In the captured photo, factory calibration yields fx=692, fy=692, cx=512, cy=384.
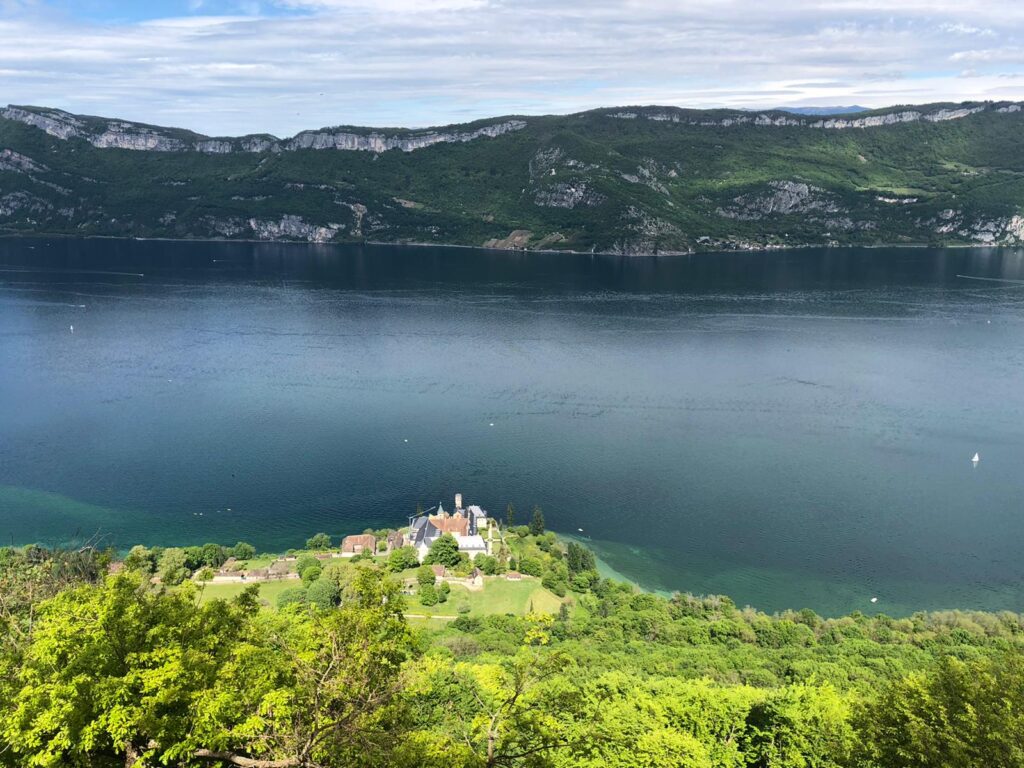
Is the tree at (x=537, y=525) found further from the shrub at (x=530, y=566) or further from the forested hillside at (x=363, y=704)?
the forested hillside at (x=363, y=704)

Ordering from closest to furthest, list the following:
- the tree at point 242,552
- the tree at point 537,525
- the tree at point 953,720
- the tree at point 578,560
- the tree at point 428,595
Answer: the tree at point 953,720 < the tree at point 428,595 < the tree at point 578,560 < the tree at point 242,552 < the tree at point 537,525

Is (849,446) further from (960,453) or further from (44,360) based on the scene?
(44,360)

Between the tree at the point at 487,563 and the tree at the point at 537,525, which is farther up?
the tree at the point at 537,525

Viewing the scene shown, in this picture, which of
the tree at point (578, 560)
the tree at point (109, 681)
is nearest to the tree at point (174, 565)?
the tree at point (578, 560)

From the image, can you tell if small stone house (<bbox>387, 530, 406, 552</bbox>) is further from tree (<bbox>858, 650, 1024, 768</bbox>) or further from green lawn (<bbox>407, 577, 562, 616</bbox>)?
tree (<bbox>858, 650, 1024, 768</bbox>)

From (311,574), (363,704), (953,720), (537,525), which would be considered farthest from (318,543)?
(953,720)

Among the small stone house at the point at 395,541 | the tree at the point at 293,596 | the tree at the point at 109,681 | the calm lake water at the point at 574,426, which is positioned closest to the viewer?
the tree at the point at 109,681

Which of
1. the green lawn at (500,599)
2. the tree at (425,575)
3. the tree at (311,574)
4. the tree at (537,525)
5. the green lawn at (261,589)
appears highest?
the tree at (537,525)
